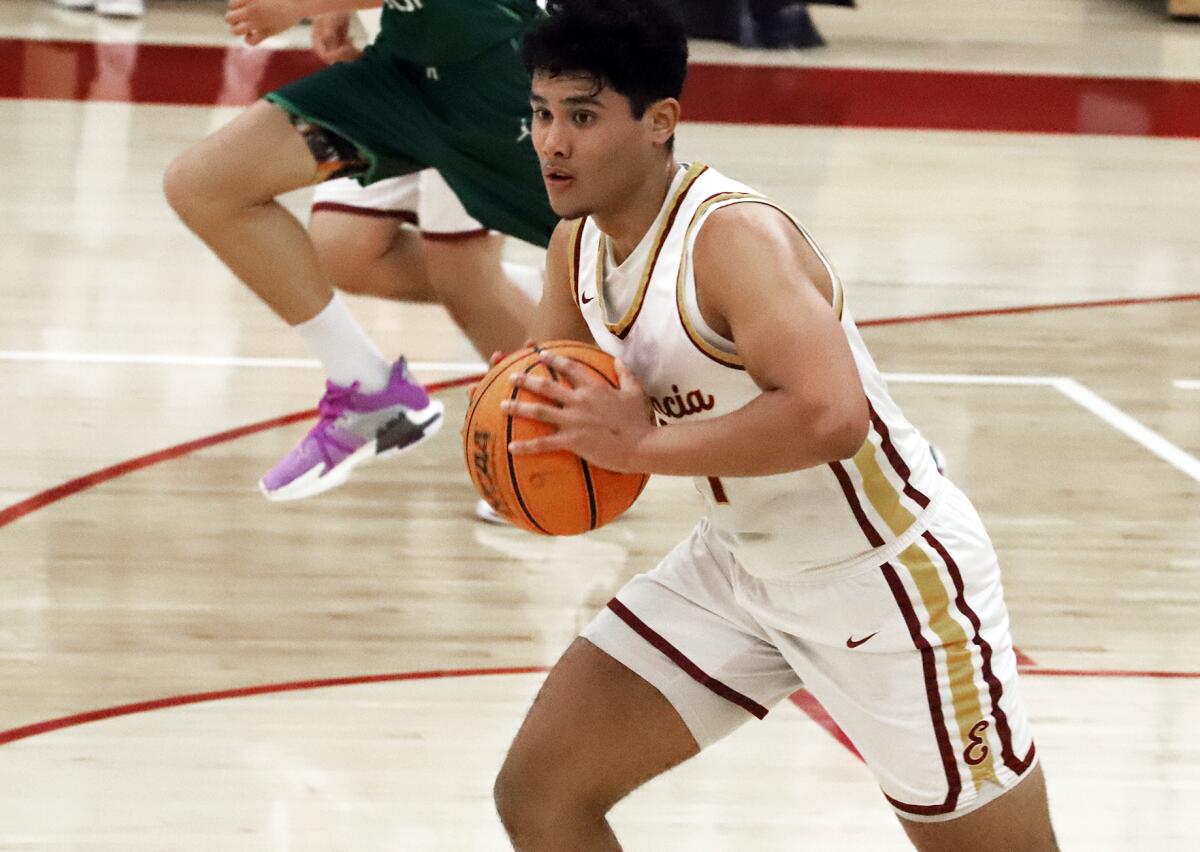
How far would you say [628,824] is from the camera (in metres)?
3.19

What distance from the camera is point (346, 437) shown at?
446 centimetres

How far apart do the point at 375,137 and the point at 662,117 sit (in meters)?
1.97

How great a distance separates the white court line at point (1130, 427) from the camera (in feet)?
16.9

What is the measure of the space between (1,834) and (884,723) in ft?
4.97

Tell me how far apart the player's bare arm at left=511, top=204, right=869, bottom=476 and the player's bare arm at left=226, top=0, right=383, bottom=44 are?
6.35 feet

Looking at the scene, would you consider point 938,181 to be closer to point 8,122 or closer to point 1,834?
point 8,122

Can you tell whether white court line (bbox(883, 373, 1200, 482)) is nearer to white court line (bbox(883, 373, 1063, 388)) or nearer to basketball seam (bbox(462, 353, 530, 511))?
white court line (bbox(883, 373, 1063, 388))

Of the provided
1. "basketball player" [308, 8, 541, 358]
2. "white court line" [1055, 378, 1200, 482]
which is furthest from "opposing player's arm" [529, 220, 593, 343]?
"white court line" [1055, 378, 1200, 482]

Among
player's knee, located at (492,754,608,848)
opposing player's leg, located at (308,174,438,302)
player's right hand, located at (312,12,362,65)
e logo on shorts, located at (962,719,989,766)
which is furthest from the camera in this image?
opposing player's leg, located at (308,174,438,302)

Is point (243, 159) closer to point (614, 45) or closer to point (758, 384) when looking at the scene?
point (614, 45)

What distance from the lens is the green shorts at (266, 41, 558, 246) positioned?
4152mm

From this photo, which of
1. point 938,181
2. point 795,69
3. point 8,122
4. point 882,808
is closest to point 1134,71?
point 795,69

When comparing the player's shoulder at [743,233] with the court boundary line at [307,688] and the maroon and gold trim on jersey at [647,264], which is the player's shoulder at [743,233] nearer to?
the maroon and gold trim on jersey at [647,264]

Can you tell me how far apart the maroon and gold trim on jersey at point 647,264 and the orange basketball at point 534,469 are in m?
0.05
